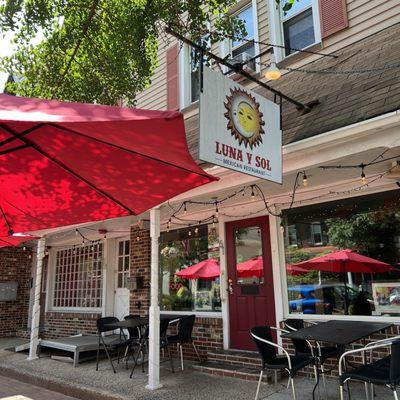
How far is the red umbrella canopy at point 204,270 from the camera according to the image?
765 cm

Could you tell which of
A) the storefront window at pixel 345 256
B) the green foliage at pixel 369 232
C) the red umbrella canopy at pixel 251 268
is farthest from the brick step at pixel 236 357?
the green foliage at pixel 369 232

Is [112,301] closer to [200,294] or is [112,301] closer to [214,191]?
[200,294]

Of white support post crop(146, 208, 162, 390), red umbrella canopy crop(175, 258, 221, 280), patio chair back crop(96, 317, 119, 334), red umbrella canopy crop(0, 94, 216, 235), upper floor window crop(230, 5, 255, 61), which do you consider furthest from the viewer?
upper floor window crop(230, 5, 255, 61)

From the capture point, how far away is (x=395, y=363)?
363 cm

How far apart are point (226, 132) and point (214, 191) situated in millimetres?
2012

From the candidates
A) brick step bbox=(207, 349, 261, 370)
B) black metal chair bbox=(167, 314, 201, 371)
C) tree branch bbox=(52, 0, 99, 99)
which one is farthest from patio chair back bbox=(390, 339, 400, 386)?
tree branch bbox=(52, 0, 99, 99)

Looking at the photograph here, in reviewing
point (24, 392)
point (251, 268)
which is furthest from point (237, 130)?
point (24, 392)

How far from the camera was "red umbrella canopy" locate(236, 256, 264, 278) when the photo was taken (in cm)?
694

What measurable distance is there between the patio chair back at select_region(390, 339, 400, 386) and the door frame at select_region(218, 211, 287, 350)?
9.24 feet

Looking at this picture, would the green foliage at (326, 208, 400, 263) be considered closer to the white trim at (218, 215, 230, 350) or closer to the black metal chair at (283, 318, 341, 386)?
the black metal chair at (283, 318, 341, 386)

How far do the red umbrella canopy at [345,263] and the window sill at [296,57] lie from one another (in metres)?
3.41

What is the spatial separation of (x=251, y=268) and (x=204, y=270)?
1118 millimetres

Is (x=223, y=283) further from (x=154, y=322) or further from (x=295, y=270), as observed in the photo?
(x=154, y=322)

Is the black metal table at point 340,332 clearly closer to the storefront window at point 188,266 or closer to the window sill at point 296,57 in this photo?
the storefront window at point 188,266
